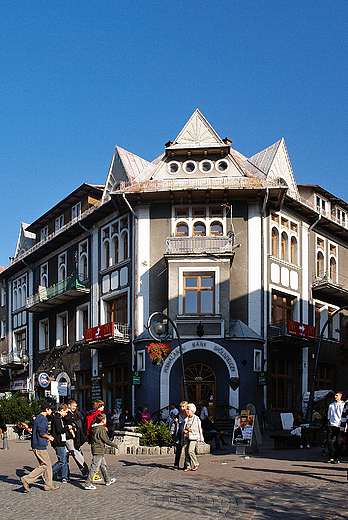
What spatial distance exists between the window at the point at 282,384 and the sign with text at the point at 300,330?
1.80m

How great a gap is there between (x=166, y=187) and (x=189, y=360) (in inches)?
345

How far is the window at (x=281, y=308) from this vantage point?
103ft

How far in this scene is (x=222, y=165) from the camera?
31812 mm

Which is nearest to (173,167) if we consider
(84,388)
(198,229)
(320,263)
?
(198,229)

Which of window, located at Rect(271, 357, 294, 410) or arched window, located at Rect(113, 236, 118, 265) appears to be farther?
arched window, located at Rect(113, 236, 118, 265)

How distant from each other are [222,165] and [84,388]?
1531 cm

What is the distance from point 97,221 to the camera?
35.9 metres

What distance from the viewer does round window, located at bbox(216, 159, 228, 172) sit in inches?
1248

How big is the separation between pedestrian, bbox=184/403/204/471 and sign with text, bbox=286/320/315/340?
1571cm

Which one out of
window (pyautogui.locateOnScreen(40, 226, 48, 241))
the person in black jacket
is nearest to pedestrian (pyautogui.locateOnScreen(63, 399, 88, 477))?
the person in black jacket

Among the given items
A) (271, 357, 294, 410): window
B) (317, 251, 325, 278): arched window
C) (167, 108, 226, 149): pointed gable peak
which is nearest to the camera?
(271, 357, 294, 410): window

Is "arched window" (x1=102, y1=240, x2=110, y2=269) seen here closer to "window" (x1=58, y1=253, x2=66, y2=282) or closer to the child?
"window" (x1=58, y1=253, x2=66, y2=282)

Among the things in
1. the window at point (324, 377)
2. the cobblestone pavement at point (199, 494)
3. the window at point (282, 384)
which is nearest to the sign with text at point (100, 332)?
the window at point (282, 384)

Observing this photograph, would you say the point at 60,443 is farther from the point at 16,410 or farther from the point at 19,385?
the point at 19,385
